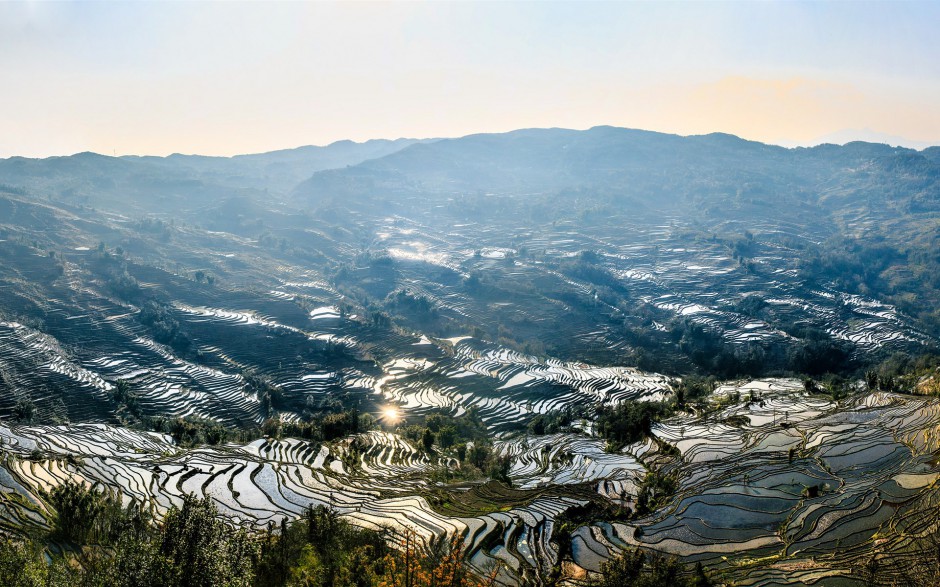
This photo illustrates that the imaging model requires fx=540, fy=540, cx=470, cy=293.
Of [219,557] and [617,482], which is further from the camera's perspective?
[617,482]

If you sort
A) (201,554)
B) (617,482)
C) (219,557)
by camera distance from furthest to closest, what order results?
(617,482) < (219,557) < (201,554)

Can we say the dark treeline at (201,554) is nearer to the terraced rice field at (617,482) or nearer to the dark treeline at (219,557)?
the dark treeline at (219,557)

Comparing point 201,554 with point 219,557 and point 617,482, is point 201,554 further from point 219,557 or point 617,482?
point 617,482

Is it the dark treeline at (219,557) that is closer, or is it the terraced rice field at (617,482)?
the dark treeline at (219,557)

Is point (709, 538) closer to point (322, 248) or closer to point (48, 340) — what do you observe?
point (48, 340)

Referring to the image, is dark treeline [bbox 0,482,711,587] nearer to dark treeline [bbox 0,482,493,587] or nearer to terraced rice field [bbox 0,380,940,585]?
dark treeline [bbox 0,482,493,587]

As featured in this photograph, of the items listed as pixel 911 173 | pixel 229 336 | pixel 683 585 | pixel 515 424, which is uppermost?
pixel 911 173

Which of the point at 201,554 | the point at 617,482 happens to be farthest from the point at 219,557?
the point at 617,482

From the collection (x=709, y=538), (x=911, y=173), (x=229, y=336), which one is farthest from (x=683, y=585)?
(x=911, y=173)

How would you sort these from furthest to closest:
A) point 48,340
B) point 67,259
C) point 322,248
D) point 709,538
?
point 322,248 → point 67,259 → point 48,340 → point 709,538

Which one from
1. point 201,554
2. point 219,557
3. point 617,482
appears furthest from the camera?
point 617,482

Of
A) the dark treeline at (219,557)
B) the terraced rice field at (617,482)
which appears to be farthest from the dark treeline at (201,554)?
the terraced rice field at (617,482)
